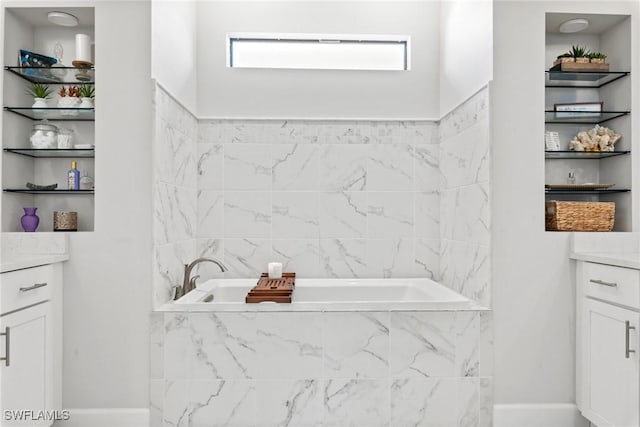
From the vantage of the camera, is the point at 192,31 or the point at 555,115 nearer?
the point at 555,115

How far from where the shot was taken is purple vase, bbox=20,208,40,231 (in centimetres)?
238

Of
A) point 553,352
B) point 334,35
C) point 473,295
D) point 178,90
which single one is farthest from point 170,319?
point 334,35

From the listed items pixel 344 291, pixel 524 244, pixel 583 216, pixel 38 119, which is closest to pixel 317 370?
pixel 344 291

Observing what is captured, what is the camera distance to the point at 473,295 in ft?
8.18

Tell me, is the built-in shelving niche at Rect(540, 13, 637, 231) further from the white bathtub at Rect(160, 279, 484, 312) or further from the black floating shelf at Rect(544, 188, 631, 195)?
the white bathtub at Rect(160, 279, 484, 312)

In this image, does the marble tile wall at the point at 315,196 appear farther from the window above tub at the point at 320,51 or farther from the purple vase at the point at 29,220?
the purple vase at the point at 29,220

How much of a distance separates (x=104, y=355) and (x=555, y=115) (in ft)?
9.12

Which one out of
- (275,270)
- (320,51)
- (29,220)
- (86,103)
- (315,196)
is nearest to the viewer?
(29,220)

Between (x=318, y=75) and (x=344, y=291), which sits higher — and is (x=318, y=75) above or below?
above

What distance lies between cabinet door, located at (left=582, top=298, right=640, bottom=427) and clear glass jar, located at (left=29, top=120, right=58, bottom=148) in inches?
116

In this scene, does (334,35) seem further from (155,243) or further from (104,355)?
(104,355)

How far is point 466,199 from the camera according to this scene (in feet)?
8.65

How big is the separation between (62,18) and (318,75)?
5.26 feet

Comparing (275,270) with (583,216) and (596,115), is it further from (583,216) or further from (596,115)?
(596,115)
